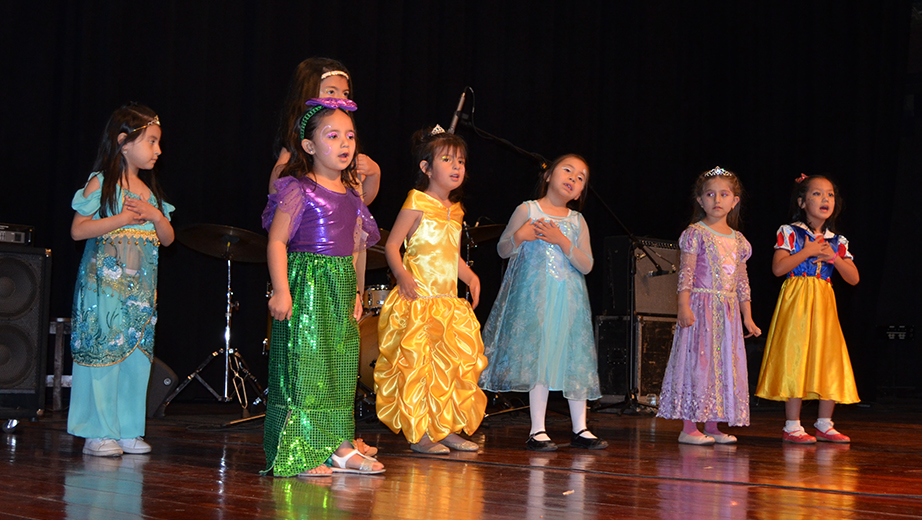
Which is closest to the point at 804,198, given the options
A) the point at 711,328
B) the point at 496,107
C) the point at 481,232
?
the point at 711,328

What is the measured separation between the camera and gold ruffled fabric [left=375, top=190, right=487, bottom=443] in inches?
121

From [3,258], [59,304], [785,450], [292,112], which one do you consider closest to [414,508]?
[292,112]

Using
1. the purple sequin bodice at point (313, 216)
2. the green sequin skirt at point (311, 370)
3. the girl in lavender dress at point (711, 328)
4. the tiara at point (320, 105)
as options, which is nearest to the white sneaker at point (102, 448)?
the green sequin skirt at point (311, 370)

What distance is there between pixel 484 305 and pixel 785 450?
125 inches

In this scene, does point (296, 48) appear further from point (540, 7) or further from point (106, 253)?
point (106, 253)

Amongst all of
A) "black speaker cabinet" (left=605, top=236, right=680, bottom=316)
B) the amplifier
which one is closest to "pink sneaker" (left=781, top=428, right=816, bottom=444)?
"black speaker cabinet" (left=605, top=236, right=680, bottom=316)

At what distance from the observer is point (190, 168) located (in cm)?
513

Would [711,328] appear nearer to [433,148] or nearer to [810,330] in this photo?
[810,330]

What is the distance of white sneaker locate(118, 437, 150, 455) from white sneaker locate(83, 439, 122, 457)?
0.18 feet

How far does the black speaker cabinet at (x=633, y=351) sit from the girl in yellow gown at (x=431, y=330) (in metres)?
2.47

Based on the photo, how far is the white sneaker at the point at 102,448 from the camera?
2.75m

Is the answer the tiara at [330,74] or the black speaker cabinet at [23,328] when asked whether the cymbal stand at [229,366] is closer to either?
the black speaker cabinet at [23,328]

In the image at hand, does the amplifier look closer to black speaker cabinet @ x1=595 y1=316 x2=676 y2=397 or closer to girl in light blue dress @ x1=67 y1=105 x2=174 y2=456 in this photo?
girl in light blue dress @ x1=67 y1=105 x2=174 y2=456

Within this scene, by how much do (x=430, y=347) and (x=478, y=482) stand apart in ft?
2.82
